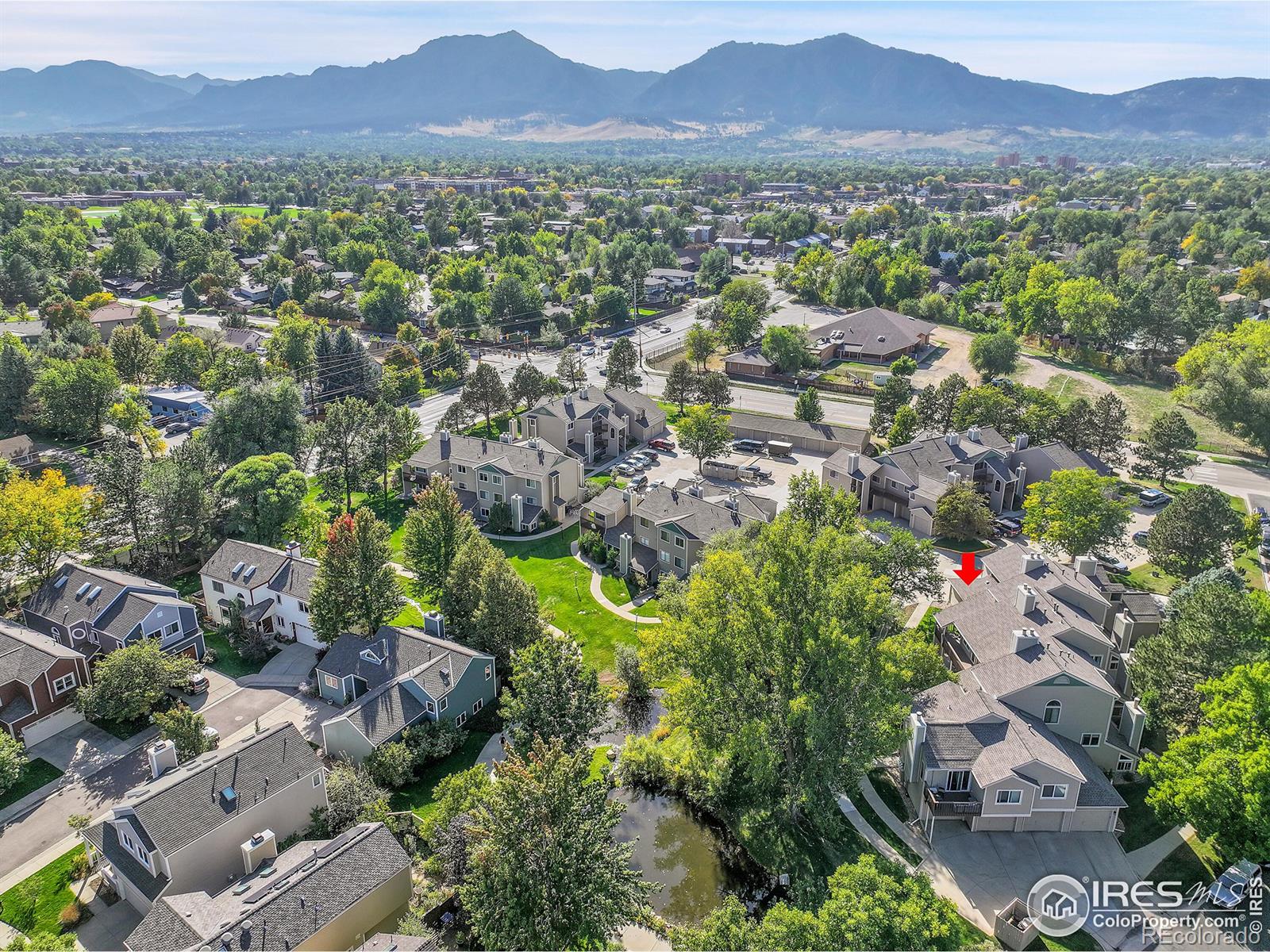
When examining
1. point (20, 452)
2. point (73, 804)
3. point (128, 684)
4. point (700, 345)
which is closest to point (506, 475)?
point (128, 684)

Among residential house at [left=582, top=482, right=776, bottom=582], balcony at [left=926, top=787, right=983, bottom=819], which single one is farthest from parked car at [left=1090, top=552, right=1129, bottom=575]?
balcony at [left=926, top=787, right=983, bottom=819]

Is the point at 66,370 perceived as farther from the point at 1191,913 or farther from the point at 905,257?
the point at 905,257

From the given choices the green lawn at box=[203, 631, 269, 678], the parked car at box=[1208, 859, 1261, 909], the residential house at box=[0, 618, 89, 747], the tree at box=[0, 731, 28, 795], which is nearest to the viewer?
the parked car at box=[1208, 859, 1261, 909]

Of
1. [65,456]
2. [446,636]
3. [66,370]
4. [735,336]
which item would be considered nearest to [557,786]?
[446,636]

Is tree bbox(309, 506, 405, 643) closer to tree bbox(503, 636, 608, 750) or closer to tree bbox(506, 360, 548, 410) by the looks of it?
tree bbox(503, 636, 608, 750)

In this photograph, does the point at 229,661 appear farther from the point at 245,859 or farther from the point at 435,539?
the point at 245,859
